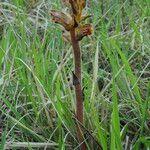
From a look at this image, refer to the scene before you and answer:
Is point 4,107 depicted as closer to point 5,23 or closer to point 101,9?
point 5,23

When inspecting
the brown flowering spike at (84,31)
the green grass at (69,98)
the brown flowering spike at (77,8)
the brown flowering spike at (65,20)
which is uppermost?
the brown flowering spike at (77,8)

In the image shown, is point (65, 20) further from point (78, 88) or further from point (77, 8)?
point (78, 88)

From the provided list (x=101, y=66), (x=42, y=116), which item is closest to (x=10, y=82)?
(x=42, y=116)

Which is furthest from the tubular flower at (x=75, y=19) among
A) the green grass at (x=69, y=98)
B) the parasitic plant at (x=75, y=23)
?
the green grass at (x=69, y=98)

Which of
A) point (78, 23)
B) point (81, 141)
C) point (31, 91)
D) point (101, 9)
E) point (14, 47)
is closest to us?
point (78, 23)

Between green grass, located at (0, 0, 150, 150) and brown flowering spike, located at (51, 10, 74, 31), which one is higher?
brown flowering spike, located at (51, 10, 74, 31)

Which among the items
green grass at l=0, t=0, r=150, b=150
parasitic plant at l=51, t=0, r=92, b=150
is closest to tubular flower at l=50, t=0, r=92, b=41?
parasitic plant at l=51, t=0, r=92, b=150

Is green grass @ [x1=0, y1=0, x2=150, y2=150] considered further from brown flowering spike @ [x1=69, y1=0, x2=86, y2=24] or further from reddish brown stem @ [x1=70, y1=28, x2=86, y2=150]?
brown flowering spike @ [x1=69, y1=0, x2=86, y2=24]

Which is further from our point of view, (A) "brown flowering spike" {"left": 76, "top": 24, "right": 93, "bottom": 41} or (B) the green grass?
(B) the green grass

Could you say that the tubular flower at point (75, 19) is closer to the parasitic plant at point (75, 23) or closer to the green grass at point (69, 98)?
the parasitic plant at point (75, 23)

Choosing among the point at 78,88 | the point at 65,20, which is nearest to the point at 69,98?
the point at 78,88

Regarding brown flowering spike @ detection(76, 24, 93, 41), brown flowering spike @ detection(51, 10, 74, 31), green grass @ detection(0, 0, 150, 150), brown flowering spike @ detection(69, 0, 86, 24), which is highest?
brown flowering spike @ detection(69, 0, 86, 24)
